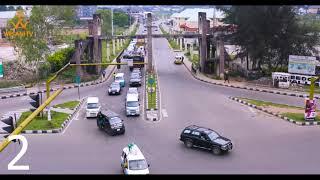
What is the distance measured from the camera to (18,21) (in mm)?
30047

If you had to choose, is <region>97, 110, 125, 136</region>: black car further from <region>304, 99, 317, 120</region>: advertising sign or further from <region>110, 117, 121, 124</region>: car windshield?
<region>304, 99, 317, 120</region>: advertising sign

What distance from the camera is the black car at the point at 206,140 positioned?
48.4ft

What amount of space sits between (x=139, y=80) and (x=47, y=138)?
12.1 metres

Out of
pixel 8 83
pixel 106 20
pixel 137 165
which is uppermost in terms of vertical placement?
pixel 106 20

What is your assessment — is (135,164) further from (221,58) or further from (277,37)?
(277,37)

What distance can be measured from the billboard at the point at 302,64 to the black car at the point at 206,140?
14.7 meters

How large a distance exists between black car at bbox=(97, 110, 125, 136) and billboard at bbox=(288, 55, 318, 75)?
50.0ft

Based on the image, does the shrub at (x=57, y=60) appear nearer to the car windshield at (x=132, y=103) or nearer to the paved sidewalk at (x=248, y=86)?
the paved sidewalk at (x=248, y=86)

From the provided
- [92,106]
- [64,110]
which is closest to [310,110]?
[92,106]

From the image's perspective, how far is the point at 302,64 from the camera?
27.9 m

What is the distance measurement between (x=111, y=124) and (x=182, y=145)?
3.14 metres

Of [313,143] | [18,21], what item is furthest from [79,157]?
[18,21]

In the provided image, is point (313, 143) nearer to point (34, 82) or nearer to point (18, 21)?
point (34, 82)

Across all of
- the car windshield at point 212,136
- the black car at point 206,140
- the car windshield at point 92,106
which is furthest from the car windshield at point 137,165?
the car windshield at point 92,106
